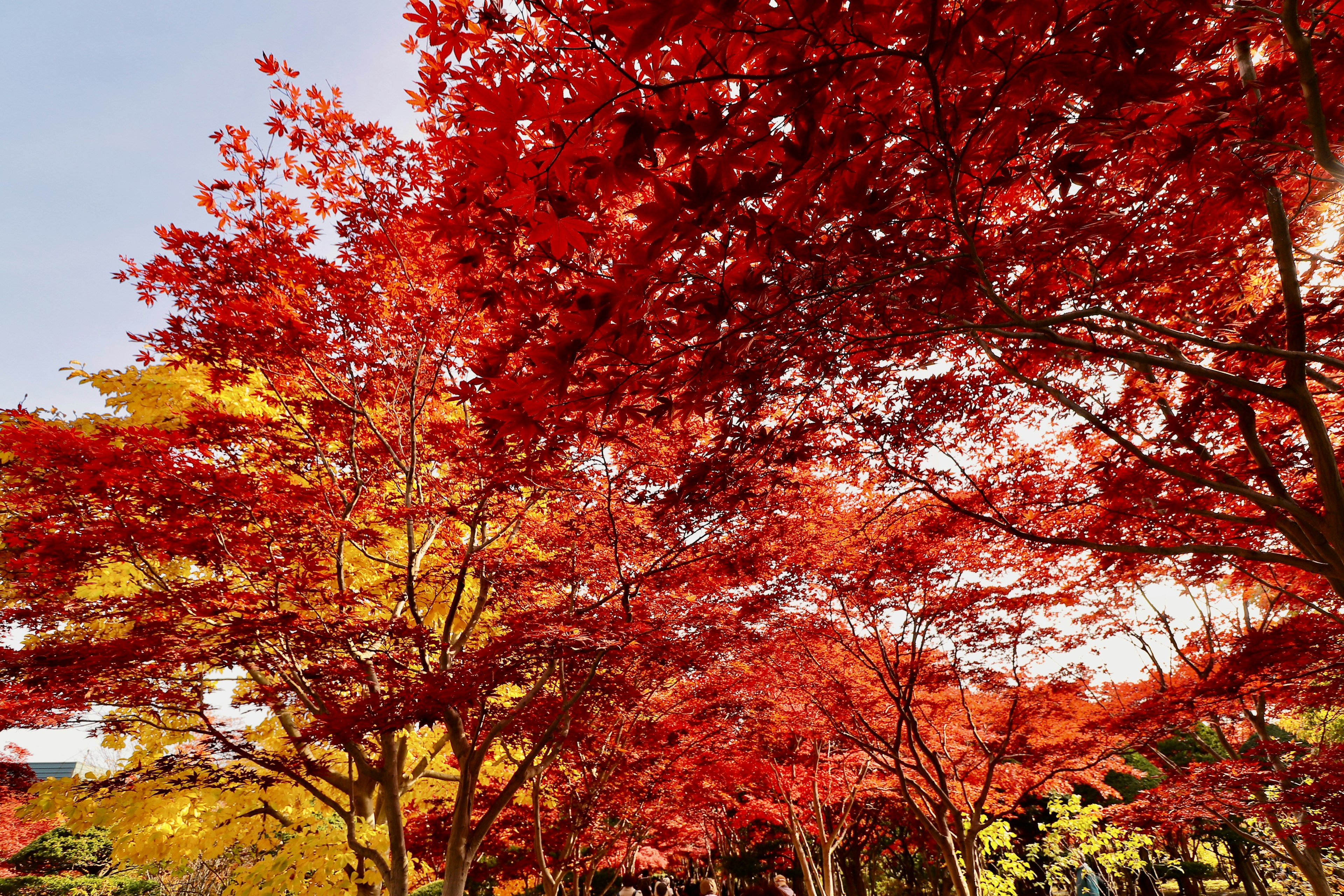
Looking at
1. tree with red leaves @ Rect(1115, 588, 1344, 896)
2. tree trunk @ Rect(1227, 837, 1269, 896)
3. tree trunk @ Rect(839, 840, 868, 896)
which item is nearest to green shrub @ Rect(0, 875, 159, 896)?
tree trunk @ Rect(839, 840, 868, 896)

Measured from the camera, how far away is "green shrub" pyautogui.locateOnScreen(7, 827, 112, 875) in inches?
601

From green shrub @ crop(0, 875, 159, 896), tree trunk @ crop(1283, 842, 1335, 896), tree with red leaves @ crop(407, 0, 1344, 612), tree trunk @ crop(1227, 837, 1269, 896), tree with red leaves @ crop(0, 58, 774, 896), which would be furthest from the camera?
tree trunk @ crop(1227, 837, 1269, 896)

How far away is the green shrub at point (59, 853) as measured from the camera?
1527 centimetres

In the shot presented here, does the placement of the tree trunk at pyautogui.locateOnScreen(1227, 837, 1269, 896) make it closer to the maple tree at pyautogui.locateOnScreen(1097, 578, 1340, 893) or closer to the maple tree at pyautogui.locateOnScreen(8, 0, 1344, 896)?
the maple tree at pyautogui.locateOnScreen(8, 0, 1344, 896)

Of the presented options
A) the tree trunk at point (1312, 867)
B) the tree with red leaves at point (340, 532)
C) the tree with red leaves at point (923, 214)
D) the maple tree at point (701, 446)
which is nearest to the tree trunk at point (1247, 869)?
the maple tree at point (701, 446)

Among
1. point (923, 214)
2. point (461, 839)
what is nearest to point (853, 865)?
point (461, 839)

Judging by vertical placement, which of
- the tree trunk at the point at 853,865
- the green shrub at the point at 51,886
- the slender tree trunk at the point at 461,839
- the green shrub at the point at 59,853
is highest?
the slender tree trunk at the point at 461,839

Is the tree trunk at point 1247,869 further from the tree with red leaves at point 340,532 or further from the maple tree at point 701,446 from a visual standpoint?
the tree with red leaves at point 340,532

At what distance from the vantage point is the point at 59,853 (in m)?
15.4

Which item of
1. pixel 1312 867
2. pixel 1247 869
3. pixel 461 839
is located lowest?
pixel 1247 869

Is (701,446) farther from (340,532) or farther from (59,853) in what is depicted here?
(59,853)

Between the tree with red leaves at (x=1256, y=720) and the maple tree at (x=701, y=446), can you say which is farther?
the tree with red leaves at (x=1256, y=720)

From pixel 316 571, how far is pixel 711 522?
387 cm

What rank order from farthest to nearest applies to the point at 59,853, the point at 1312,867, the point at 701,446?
the point at 59,853 → the point at 1312,867 → the point at 701,446
